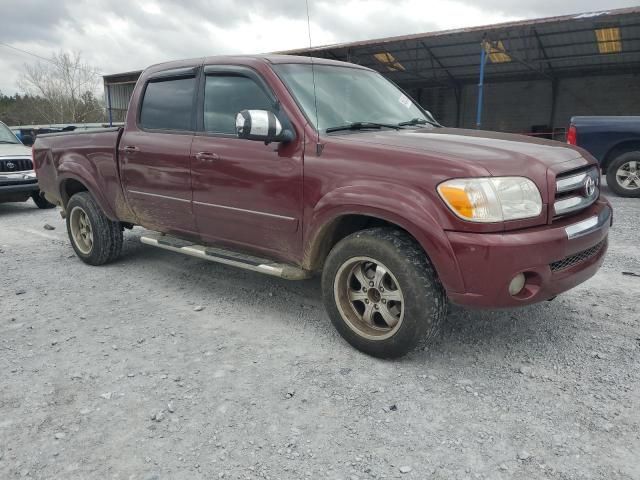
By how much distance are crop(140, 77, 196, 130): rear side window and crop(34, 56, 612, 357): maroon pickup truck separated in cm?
1

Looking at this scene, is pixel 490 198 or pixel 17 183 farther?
pixel 17 183

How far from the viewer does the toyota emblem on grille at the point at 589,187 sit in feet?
9.89

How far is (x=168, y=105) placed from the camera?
4254mm

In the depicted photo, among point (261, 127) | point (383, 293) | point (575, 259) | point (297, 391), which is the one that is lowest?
point (297, 391)

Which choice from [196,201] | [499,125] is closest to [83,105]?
[499,125]

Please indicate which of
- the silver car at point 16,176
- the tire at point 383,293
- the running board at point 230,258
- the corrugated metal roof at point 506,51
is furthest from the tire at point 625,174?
the silver car at point 16,176

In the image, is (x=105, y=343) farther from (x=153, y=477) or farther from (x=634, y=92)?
(x=634, y=92)

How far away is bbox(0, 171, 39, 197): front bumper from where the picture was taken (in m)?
8.28

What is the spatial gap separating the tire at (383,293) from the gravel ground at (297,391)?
162mm

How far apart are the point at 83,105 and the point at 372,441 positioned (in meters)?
52.7

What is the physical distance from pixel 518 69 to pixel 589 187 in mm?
21310

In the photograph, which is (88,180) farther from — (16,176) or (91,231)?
(16,176)

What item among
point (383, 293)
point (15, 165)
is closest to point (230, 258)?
point (383, 293)

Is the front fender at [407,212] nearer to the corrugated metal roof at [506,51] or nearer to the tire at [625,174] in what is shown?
the tire at [625,174]
